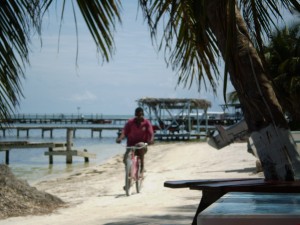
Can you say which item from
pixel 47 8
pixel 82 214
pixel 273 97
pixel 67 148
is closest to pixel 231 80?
pixel 273 97

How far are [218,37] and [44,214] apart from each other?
4.36 meters

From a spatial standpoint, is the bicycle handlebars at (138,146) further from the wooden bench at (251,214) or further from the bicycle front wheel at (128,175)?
the wooden bench at (251,214)

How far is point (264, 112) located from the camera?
4.05 meters

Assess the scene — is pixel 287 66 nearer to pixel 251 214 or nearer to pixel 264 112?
pixel 264 112

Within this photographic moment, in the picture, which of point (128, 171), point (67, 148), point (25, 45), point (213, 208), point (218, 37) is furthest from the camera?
point (67, 148)

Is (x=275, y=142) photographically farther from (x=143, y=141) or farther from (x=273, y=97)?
(x=143, y=141)

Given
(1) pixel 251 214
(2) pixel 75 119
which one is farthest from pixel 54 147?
(2) pixel 75 119

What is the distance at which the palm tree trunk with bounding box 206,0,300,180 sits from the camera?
3.99 meters

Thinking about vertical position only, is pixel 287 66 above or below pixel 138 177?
above

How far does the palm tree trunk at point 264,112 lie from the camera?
399 centimetres

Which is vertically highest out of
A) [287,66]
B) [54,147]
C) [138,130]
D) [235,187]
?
[287,66]

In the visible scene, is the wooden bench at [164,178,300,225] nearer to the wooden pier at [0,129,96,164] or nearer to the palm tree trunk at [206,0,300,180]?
the palm tree trunk at [206,0,300,180]

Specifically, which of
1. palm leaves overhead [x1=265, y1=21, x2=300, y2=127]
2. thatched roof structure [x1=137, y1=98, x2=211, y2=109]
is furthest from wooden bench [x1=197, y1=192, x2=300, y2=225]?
thatched roof structure [x1=137, y1=98, x2=211, y2=109]

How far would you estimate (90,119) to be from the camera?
9100cm
